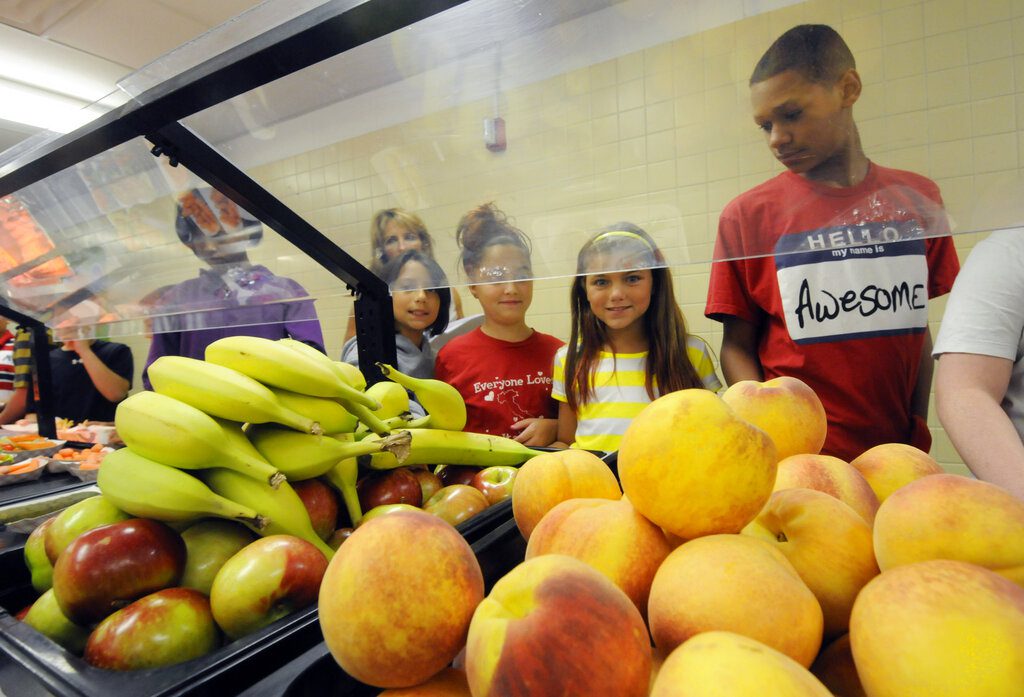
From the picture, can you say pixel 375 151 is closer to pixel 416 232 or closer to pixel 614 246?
pixel 416 232

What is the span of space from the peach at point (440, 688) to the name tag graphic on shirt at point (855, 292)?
1.21m

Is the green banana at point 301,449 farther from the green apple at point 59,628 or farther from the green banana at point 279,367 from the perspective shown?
the green apple at point 59,628

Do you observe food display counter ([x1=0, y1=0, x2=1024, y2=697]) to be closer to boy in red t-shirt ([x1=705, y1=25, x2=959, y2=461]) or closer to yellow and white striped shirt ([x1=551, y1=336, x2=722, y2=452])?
boy in red t-shirt ([x1=705, y1=25, x2=959, y2=461])

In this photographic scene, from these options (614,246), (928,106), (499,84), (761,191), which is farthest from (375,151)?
(928,106)

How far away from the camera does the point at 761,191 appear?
25.8 inches

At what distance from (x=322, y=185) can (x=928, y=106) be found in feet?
2.70

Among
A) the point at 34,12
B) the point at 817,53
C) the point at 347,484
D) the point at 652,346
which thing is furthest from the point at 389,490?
the point at 34,12

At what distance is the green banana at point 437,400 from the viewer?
908 mm

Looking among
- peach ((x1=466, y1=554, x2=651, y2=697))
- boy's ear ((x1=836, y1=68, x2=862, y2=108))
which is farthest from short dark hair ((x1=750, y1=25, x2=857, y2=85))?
peach ((x1=466, y1=554, x2=651, y2=697))

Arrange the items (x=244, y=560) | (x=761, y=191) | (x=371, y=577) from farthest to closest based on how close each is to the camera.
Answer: (x=761, y=191) < (x=244, y=560) < (x=371, y=577)

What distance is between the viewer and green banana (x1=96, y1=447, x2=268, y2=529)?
56 centimetres

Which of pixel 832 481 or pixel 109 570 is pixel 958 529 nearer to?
pixel 832 481

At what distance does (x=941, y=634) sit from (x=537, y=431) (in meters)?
1.40

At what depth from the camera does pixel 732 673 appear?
22 cm
